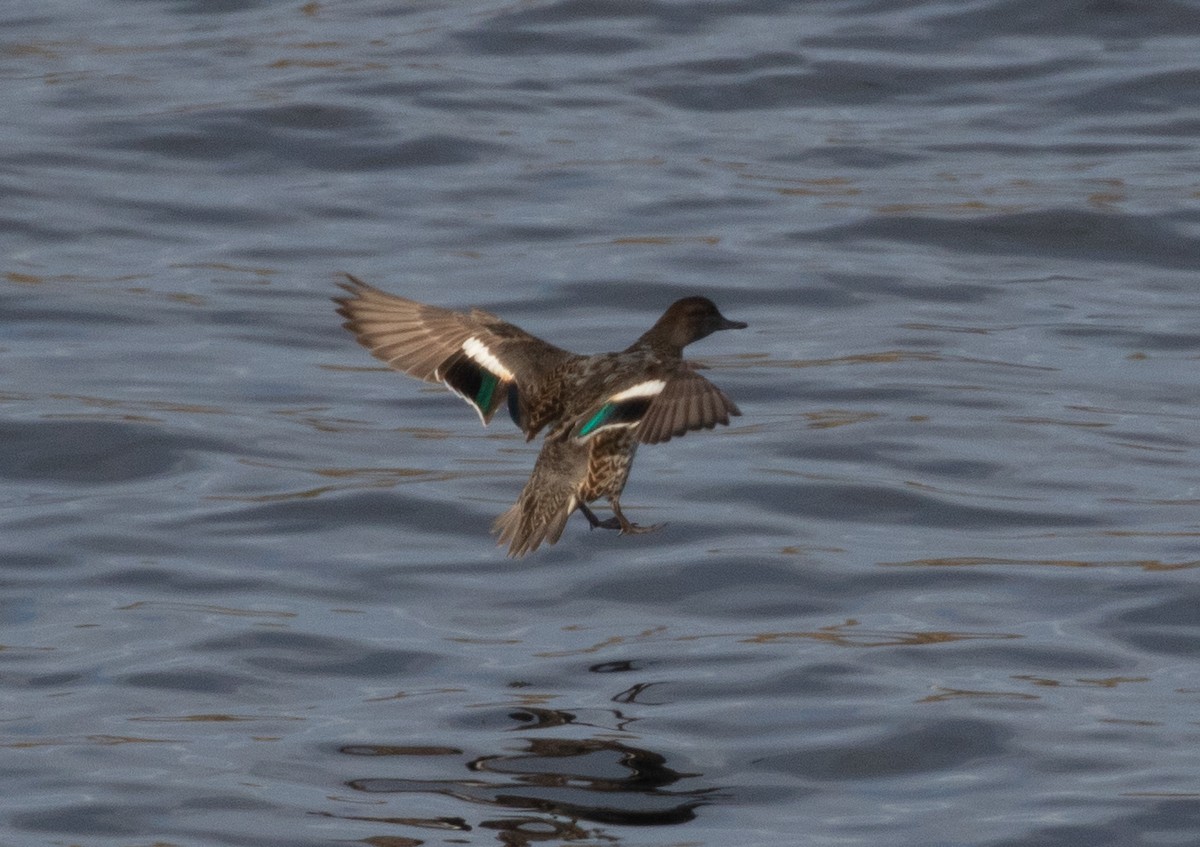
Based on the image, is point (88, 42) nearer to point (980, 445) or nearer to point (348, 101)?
point (348, 101)

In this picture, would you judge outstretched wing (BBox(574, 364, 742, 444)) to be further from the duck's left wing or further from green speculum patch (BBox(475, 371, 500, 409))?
green speculum patch (BBox(475, 371, 500, 409))

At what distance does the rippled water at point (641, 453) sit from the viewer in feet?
26.9

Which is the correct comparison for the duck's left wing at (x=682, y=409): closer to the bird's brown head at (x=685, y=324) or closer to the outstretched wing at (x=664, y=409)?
the outstretched wing at (x=664, y=409)

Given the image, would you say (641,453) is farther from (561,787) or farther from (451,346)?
(561,787)

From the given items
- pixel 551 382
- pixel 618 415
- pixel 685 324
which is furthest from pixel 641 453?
pixel 618 415

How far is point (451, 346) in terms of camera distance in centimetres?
917

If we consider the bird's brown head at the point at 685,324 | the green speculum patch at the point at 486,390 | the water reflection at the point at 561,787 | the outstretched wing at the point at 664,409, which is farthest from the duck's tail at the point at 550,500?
the water reflection at the point at 561,787

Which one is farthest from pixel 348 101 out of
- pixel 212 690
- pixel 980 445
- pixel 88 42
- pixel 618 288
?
pixel 212 690

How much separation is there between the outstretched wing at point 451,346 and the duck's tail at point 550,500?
1.03 feet

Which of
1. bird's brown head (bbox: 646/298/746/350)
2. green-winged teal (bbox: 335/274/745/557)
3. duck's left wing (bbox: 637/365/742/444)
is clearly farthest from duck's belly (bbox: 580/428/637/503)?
bird's brown head (bbox: 646/298/746/350)

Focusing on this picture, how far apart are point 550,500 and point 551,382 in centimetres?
45

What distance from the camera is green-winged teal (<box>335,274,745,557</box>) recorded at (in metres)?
8.52

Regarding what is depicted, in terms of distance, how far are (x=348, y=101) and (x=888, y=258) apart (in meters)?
5.85

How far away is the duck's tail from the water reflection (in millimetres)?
873
